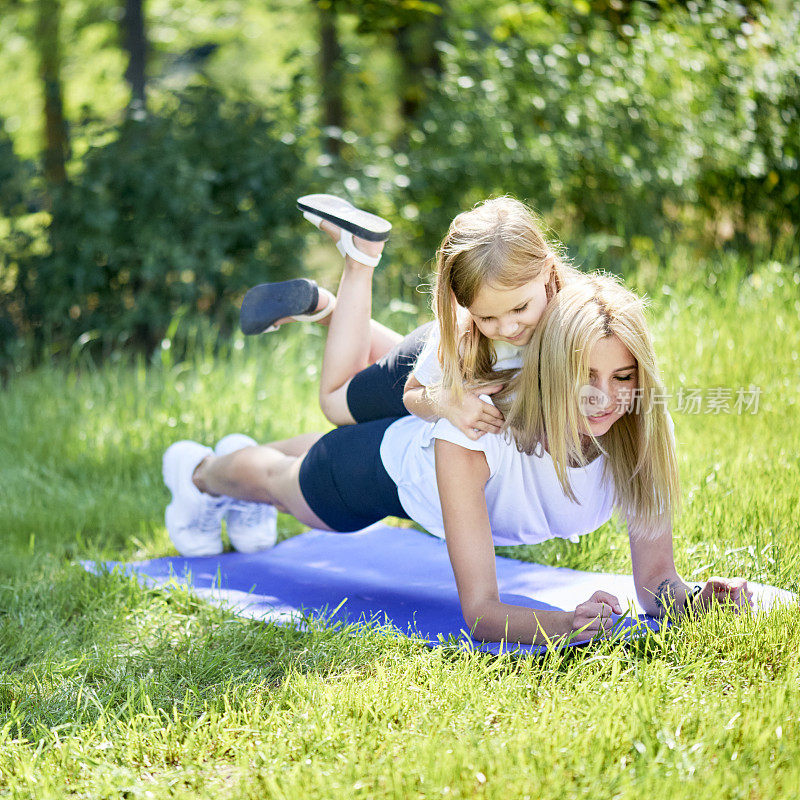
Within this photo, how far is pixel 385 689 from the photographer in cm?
213

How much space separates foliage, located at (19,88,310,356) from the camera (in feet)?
21.5

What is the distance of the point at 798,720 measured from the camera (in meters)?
1.86

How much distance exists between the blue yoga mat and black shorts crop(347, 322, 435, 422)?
1.77ft

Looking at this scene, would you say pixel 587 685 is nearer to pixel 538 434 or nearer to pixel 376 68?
pixel 538 434

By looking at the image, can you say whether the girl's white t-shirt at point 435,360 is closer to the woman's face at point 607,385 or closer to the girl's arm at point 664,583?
the woman's face at point 607,385

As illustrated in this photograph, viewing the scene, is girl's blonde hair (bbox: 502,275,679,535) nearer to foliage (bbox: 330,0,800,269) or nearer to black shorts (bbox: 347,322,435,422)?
black shorts (bbox: 347,322,435,422)

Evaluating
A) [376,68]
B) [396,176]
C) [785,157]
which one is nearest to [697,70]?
[785,157]

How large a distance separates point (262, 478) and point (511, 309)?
3.84 ft

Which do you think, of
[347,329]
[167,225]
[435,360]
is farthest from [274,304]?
[167,225]

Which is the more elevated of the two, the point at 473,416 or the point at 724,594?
the point at 473,416

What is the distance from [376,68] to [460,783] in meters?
13.2

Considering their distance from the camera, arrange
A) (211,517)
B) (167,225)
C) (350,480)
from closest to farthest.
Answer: (350,480) < (211,517) < (167,225)

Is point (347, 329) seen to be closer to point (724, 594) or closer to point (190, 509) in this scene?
point (190, 509)

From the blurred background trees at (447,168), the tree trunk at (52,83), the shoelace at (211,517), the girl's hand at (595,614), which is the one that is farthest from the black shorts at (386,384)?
the tree trunk at (52,83)
